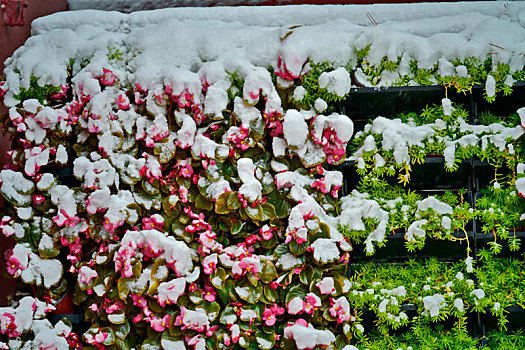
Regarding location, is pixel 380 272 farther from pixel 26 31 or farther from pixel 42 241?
pixel 26 31

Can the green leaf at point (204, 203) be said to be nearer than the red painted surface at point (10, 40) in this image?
Yes

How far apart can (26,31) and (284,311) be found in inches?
61.0

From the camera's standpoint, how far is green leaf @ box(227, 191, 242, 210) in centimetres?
164

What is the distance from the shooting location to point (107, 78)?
5.58 feet

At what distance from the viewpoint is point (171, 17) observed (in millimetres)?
1802

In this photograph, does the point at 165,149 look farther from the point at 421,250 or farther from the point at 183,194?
the point at 421,250

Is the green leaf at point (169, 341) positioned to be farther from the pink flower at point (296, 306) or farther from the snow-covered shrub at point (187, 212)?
the pink flower at point (296, 306)

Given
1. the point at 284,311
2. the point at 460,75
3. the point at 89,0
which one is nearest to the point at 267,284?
the point at 284,311

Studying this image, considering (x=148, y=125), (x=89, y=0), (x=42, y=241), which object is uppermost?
(x=89, y=0)

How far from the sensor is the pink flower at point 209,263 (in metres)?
1.63

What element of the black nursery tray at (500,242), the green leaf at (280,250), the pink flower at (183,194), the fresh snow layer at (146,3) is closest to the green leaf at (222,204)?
the pink flower at (183,194)

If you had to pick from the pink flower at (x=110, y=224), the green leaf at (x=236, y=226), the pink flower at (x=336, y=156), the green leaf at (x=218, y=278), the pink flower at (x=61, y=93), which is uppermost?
the pink flower at (x=61, y=93)

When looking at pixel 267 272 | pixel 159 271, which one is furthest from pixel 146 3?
pixel 267 272

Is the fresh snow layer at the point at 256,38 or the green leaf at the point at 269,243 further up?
the fresh snow layer at the point at 256,38
